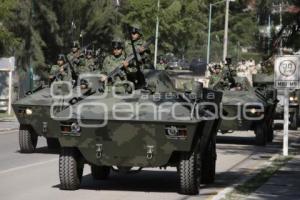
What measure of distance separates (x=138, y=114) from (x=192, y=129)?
0.82m

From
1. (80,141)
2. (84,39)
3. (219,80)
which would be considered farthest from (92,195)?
(84,39)

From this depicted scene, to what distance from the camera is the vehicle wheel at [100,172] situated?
13.3 metres

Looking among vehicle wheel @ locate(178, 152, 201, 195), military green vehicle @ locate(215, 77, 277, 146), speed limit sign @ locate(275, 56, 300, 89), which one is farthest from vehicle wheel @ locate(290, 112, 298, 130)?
vehicle wheel @ locate(178, 152, 201, 195)

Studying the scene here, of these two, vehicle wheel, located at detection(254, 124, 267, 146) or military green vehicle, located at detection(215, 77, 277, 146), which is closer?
military green vehicle, located at detection(215, 77, 277, 146)

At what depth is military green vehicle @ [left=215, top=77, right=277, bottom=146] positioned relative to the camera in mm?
21453

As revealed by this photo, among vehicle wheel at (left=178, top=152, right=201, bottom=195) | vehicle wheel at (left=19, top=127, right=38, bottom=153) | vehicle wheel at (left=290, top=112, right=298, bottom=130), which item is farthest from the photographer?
vehicle wheel at (left=290, top=112, right=298, bottom=130)

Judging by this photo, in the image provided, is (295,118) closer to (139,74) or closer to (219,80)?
(219,80)

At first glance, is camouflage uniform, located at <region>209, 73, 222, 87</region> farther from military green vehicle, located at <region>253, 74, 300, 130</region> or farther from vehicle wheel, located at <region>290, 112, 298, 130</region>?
vehicle wheel, located at <region>290, 112, 298, 130</region>

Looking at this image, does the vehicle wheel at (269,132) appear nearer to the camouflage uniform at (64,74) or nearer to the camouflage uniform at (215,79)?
the camouflage uniform at (215,79)

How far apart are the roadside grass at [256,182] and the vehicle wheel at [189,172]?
51cm

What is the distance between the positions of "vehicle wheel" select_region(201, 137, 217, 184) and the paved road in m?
0.19

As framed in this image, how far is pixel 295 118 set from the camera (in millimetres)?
29734

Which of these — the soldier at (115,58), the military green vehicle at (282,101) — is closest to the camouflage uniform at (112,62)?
the soldier at (115,58)

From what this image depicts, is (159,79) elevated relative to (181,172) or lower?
elevated
